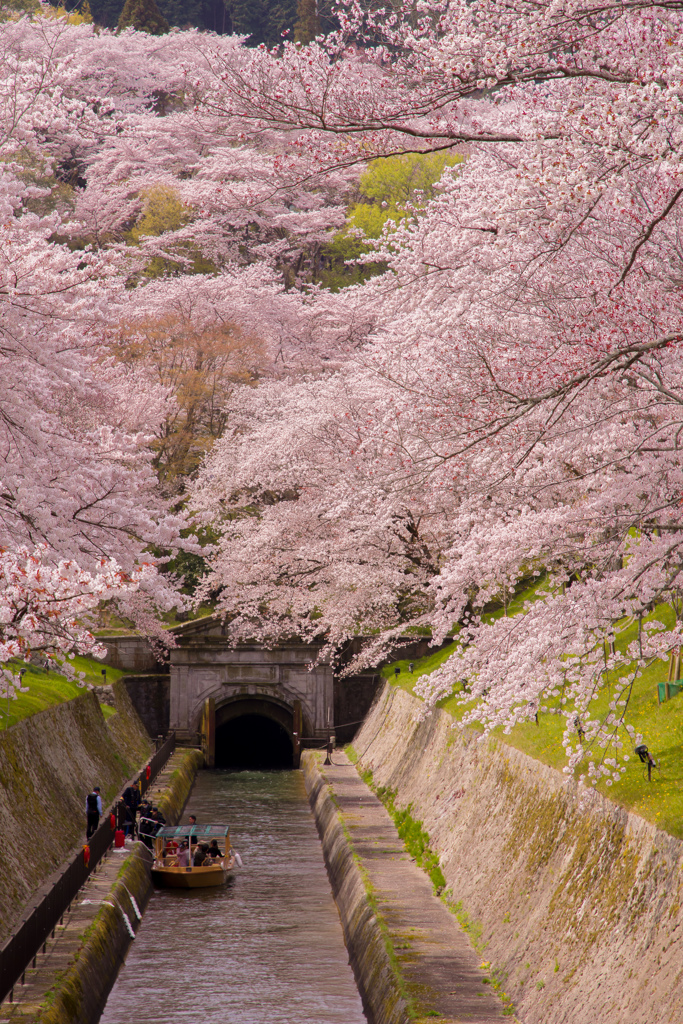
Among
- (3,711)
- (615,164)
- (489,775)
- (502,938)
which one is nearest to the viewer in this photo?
(615,164)

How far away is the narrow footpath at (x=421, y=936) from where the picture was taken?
40.3 feet

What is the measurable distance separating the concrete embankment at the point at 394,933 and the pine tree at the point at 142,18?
228 ft

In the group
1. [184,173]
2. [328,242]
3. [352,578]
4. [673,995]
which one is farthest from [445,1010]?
[184,173]

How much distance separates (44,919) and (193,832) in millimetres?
10501

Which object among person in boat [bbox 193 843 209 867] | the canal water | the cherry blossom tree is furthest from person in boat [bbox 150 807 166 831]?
the cherry blossom tree

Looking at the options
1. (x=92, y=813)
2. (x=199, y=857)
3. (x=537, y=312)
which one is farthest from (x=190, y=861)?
(x=537, y=312)

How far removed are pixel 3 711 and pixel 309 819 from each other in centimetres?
1431

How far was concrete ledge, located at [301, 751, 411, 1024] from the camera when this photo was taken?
13523 millimetres

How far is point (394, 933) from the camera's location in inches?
607

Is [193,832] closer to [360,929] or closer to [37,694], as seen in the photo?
[37,694]

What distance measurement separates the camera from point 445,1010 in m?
12.0

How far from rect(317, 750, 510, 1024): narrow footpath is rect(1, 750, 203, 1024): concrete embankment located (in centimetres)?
494

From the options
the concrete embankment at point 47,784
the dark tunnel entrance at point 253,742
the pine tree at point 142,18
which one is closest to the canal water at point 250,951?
the concrete embankment at point 47,784

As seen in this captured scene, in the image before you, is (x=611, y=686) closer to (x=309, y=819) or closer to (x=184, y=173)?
(x=309, y=819)
